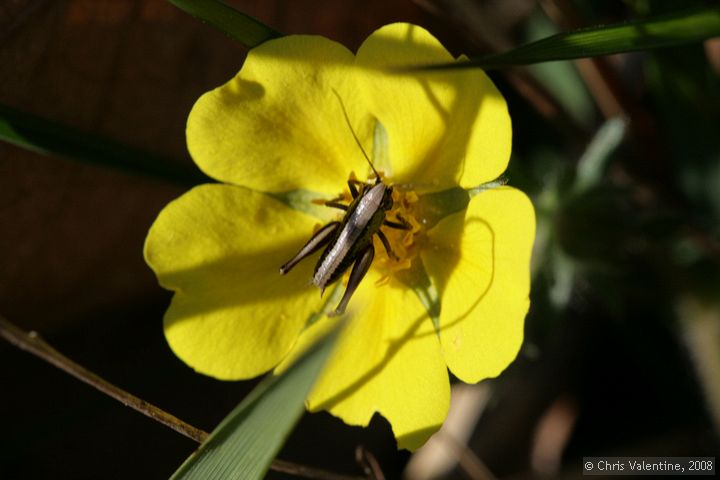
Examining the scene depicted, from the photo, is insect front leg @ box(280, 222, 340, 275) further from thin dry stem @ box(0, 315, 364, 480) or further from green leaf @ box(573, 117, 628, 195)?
green leaf @ box(573, 117, 628, 195)

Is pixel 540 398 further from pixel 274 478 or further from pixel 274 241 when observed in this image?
pixel 274 241

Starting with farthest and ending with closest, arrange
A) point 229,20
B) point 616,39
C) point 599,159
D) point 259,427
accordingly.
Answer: point 599,159 → point 229,20 → point 616,39 → point 259,427

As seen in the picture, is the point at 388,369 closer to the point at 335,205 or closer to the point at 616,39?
the point at 335,205

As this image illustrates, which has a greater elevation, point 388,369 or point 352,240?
point 352,240

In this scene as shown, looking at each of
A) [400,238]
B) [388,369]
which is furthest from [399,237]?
[388,369]

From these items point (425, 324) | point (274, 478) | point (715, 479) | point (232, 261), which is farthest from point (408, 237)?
point (715, 479)

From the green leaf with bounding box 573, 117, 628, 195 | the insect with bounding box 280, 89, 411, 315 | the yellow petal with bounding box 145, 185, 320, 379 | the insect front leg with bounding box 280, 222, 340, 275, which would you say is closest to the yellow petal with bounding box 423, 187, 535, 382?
the insect with bounding box 280, 89, 411, 315

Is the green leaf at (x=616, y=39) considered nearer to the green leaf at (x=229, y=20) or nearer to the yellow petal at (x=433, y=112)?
the yellow petal at (x=433, y=112)
